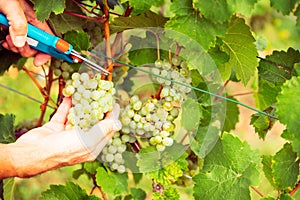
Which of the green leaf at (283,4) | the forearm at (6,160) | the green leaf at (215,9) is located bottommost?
the forearm at (6,160)

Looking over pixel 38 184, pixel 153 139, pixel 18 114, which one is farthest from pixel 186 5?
pixel 18 114

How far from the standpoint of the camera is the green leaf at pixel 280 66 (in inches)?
50.2

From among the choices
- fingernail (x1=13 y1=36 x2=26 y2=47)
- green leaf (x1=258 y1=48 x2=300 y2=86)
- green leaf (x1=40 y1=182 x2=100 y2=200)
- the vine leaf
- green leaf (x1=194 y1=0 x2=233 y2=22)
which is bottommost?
green leaf (x1=40 y1=182 x2=100 y2=200)

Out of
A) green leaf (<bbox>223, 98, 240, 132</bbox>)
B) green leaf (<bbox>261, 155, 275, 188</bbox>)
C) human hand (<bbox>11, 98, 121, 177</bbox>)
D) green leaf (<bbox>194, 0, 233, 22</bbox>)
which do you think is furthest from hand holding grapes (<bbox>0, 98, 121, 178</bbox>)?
green leaf (<bbox>223, 98, 240, 132</bbox>)

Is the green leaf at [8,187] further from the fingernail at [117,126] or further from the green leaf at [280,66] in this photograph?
the green leaf at [280,66]

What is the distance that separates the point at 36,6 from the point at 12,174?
14.7 inches

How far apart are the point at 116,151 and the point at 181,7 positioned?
1.28 ft

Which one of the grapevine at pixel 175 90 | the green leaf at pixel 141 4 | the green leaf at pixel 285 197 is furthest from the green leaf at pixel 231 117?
the green leaf at pixel 141 4

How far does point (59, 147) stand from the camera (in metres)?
1.19

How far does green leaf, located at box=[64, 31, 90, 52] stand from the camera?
1349 millimetres

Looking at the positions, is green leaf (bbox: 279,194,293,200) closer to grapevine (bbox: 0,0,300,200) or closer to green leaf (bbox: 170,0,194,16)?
grapevine (bbox: 0,0,300,200)

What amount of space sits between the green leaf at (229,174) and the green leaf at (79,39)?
0.40 metres

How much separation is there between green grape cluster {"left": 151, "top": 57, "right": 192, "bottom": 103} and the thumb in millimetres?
302

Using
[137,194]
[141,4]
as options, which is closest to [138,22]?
[141,4]
